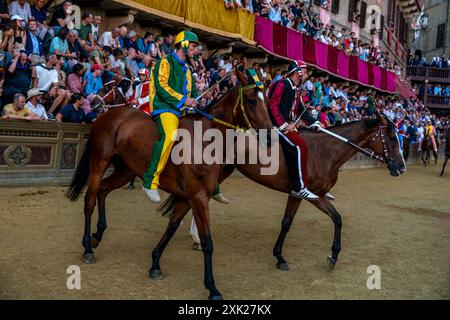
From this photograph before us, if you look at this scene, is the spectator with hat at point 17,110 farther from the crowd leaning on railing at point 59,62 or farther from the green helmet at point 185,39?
the green helmet at point 185,39

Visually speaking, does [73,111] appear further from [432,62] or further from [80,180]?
[432,62]

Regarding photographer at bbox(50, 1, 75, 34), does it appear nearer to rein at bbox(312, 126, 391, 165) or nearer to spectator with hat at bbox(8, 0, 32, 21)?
spectator with hat at bbox(8, 0, 32, 21)

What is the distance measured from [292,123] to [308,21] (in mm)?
20425

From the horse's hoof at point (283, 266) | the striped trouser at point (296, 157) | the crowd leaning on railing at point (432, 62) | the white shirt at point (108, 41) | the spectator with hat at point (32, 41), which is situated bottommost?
the horse's hoof at point (283, 266)

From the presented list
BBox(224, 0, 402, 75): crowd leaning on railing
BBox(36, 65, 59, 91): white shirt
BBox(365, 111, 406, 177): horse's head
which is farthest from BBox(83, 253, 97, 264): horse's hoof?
BBox(224, 0, 402, 75): crowd leaning on railing

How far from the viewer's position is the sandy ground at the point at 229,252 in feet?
15.2

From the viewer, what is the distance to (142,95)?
30.1 ft

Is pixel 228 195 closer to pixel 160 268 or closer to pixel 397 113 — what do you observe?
pixel 160 268

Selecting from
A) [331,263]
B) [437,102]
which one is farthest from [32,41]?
[437,102]

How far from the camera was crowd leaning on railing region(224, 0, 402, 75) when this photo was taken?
21.1m

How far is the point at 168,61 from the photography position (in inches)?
211

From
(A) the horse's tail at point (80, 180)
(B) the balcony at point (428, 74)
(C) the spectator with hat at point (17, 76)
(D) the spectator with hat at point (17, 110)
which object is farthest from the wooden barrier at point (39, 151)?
(B) the balcony at point (428, 74)

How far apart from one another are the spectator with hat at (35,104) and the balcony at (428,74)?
43151 mm
